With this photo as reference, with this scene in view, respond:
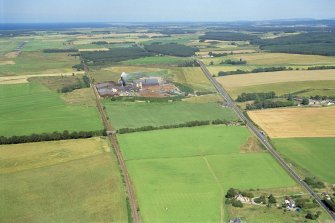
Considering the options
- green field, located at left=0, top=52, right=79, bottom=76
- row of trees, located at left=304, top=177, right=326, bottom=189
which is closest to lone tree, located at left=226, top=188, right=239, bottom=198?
row of trees, located at left=304, top=177, right=326, bottom=189

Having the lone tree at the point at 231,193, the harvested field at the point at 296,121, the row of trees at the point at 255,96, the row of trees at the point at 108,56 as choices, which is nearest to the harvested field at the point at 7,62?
the row of trees at the point at 108,56

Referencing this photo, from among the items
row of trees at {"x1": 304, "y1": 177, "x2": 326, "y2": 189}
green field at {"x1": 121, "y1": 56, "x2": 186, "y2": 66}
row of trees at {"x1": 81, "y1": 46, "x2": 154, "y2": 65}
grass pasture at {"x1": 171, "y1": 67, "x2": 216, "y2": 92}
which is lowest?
row of trees at {"x1": 81, "y1": 46, "x2": 154, "y2": 65}

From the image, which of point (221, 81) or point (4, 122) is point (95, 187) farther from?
point (221, 81)

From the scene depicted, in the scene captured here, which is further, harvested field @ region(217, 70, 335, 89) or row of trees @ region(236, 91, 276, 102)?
harvested field @ region(217, 70, 335, 89)

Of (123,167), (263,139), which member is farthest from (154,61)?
(123,167)

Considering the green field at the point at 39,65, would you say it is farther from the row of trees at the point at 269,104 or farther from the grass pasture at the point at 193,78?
the row of trees at the point at 269,104

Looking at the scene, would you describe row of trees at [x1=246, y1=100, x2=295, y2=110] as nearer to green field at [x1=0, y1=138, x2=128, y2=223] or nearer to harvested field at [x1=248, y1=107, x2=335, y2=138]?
harvested field at [x1=248, y1=107, x2=335, y2=138]

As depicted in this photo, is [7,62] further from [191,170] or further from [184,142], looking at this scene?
[191,170]
